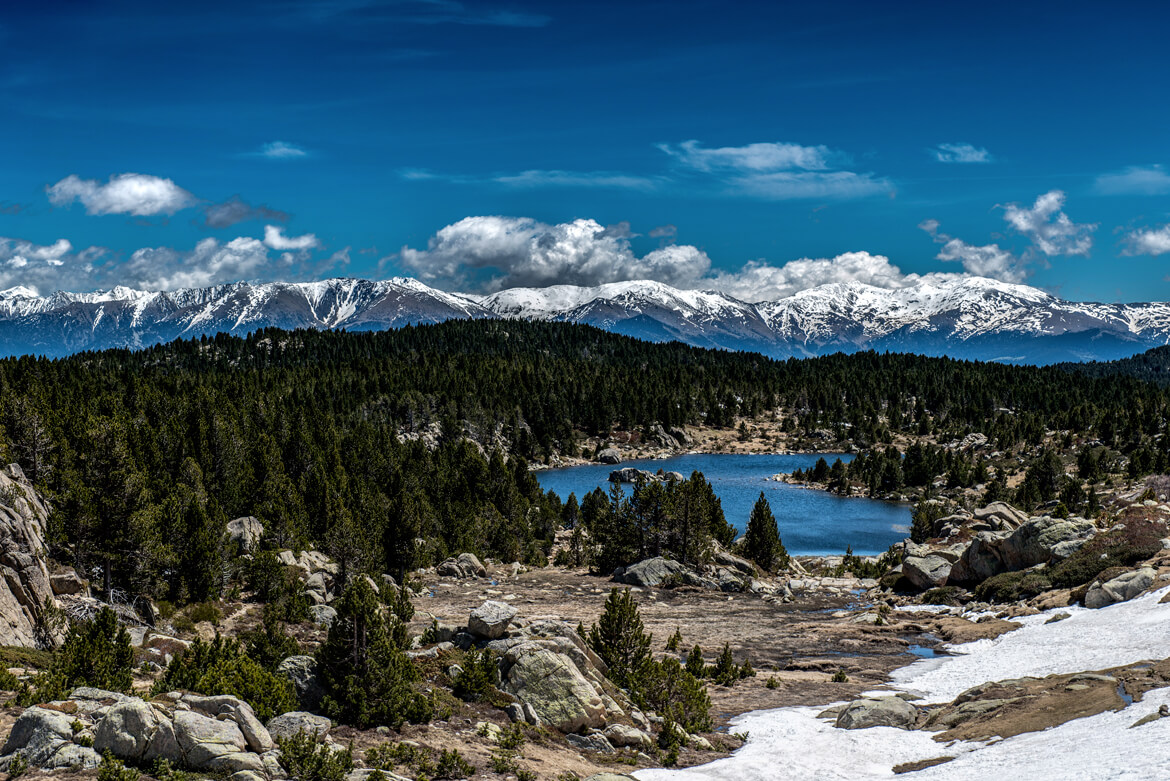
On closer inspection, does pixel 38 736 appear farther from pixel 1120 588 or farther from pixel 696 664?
pixel 1120 588

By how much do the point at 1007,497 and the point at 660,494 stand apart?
166ft

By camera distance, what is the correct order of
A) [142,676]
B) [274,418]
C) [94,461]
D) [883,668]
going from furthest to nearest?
[274,418]
[94,461]
[883,668]
[142,676]

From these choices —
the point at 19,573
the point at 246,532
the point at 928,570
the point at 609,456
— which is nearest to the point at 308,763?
the point at 19,573

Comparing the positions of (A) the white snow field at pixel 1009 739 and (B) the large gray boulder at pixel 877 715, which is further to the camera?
(B) the large gray boulder at pixel 877 715

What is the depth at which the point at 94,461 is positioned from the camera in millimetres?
36125

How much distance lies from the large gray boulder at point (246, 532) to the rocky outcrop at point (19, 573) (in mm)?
17197

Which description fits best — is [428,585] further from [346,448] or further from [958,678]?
[346,448]

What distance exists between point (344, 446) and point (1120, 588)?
79852 millimetres

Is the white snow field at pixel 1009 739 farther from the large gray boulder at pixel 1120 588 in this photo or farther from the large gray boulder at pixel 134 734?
the large gray boulder at pixel 134 734

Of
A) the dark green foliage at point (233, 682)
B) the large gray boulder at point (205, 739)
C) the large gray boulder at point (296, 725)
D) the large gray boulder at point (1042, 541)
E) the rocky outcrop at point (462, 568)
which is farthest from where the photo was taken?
the rocky outcrop at point (462, 568)

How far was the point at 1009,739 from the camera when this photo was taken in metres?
21.0

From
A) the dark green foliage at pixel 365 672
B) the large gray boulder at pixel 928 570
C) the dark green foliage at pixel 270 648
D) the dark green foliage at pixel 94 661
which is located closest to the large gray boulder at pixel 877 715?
the dark green foliage at pixel 365 672

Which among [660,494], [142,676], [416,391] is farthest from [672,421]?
[142,676]

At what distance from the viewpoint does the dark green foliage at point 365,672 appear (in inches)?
813
